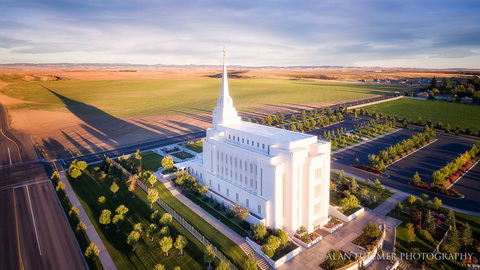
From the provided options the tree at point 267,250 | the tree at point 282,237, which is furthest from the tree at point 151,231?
the tree at point 282,237

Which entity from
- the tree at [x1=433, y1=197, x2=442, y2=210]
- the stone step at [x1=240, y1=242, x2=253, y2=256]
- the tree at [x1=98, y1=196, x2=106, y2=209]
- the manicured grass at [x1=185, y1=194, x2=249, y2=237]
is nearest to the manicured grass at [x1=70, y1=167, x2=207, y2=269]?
the tree at [x1=98, y1=196, x2=106, y2=209]

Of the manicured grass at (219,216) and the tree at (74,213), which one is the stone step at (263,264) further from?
the tree at (74,213)

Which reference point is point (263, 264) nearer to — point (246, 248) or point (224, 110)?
point (246, 248)

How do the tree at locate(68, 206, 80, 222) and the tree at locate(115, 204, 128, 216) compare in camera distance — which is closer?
the tree at locate(68, 206, 80, 222)

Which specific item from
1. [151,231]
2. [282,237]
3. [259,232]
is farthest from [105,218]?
[282,237]

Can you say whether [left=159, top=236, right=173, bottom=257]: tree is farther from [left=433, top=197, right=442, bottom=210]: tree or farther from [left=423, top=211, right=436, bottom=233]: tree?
[left=433, top=197, right=442, bottom=210]: tree
